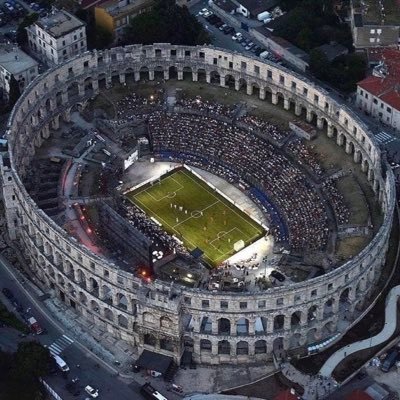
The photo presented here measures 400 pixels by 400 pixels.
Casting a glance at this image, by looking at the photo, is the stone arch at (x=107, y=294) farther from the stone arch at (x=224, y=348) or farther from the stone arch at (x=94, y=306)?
the stone arch at (x=224, y=348)

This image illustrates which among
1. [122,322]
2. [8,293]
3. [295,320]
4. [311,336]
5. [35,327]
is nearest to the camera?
[295,320]

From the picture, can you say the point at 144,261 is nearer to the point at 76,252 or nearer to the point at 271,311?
the point at 76,252

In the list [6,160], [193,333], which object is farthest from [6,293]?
[193,333]

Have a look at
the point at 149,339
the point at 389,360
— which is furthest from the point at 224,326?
the point at 389,360

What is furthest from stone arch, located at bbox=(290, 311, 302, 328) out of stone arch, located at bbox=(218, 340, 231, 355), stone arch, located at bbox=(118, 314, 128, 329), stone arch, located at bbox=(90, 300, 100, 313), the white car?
the white car

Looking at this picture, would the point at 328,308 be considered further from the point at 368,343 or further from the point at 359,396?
the point at 359,396

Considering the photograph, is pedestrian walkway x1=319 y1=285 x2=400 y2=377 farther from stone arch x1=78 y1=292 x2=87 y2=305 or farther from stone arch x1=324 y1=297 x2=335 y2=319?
stone arch x1=78 y1=292 x2=87 y2=305
